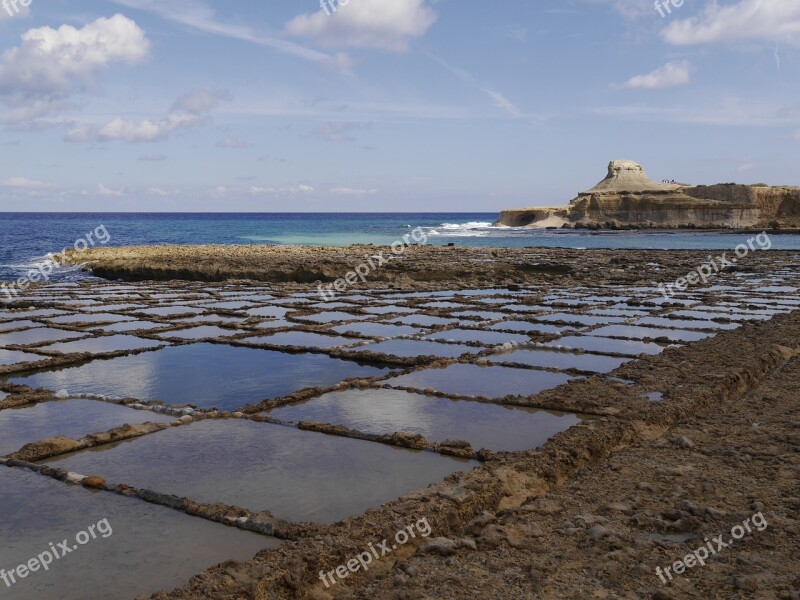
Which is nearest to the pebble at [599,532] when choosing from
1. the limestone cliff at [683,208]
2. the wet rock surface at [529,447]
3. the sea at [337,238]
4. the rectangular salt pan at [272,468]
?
the wet rock surface at [529,447]

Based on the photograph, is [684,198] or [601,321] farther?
[684,198]

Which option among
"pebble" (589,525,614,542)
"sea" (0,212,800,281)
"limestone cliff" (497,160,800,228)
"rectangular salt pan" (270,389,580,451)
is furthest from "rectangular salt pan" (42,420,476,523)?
"limestone cliff" (497,160,800,228)

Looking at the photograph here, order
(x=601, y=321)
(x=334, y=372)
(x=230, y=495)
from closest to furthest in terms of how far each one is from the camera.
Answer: (x=230, y=495) → (x=334, y=372) → (x=601, y=321)

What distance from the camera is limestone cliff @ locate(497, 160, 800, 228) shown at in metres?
74.2

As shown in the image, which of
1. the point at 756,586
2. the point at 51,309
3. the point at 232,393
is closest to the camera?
the point at 756,586

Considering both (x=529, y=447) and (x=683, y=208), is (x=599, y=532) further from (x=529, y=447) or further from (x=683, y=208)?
(x=683, y=208)

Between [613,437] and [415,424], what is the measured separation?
4.50 ft

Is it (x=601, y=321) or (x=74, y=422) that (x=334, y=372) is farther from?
(x=601, y=321)

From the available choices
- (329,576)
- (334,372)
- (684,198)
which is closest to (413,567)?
(329,576)

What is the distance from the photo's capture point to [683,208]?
7644 cm

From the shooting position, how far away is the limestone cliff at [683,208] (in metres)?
74.2

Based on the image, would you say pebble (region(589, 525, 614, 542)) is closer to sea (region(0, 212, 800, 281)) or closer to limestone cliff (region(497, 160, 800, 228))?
sea (region(0, 212, 800, 281))

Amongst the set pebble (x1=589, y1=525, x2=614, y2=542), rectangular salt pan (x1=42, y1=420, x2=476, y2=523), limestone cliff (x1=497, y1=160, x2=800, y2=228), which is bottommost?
rectangular salt pan (x1=42, y1=420, x2=476, y2=523)

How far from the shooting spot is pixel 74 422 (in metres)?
5.13
